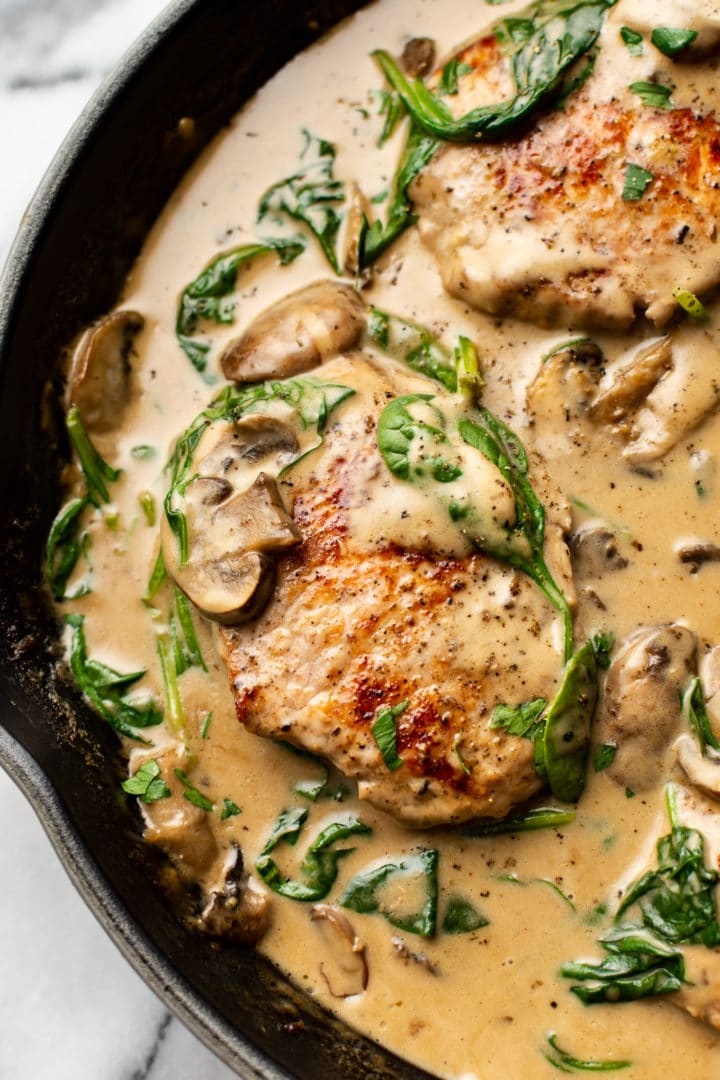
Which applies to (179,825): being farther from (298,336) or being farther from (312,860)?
(298,336)

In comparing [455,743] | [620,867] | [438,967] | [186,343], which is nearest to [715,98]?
[186,343]

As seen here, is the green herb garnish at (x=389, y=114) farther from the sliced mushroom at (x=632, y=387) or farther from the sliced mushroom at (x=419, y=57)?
the sliced mushroom at (x=632, y=387)

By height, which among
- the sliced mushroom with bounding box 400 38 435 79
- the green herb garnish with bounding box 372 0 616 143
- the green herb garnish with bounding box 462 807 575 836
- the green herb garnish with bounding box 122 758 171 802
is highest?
the sliced mushroom with bounding box 400 38 435 79

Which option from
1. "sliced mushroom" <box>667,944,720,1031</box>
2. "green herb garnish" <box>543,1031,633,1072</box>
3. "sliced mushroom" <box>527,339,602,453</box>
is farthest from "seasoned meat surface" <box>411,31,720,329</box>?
"green herb garnish" <box>543,1031,633,1072</box>

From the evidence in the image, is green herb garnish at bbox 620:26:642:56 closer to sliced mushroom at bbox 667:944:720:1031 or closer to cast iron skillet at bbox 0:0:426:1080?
cast iron skillet at bbox 0:0:426:1080

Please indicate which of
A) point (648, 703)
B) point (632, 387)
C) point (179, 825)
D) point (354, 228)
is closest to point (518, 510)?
point (632, 387)

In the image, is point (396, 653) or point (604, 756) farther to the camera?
point (604, 756)
